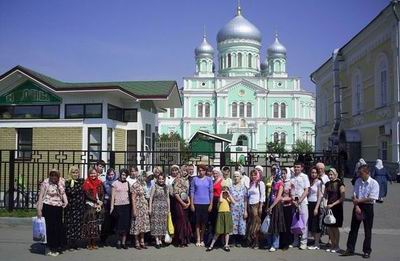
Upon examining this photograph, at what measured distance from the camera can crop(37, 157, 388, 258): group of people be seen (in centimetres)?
830

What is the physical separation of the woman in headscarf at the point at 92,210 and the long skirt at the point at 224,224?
7.29 feet

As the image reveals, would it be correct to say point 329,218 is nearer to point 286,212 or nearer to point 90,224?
point 286,212

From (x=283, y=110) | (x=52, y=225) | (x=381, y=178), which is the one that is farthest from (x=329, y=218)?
(x=283, y=110)

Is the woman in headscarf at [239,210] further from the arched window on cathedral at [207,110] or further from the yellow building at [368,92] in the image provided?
the arched window on cathedral at [207,110]

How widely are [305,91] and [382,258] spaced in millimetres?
73689

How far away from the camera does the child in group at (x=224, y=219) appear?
8359 millimetres

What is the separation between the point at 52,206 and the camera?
7969 millimetres

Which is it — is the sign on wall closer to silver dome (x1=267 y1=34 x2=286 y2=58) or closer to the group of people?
the group of people

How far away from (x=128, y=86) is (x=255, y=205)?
1112cm

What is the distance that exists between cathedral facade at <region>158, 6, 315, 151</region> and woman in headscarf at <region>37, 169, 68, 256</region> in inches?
2618

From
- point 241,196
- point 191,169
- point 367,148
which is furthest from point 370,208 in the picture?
point 367,148

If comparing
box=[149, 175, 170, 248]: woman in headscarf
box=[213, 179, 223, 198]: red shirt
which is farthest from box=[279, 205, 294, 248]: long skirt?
box=[149, 175, 170, 248]: woman in headscarf

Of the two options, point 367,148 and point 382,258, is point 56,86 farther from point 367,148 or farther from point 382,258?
point 367,148

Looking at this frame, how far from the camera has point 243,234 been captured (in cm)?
856
